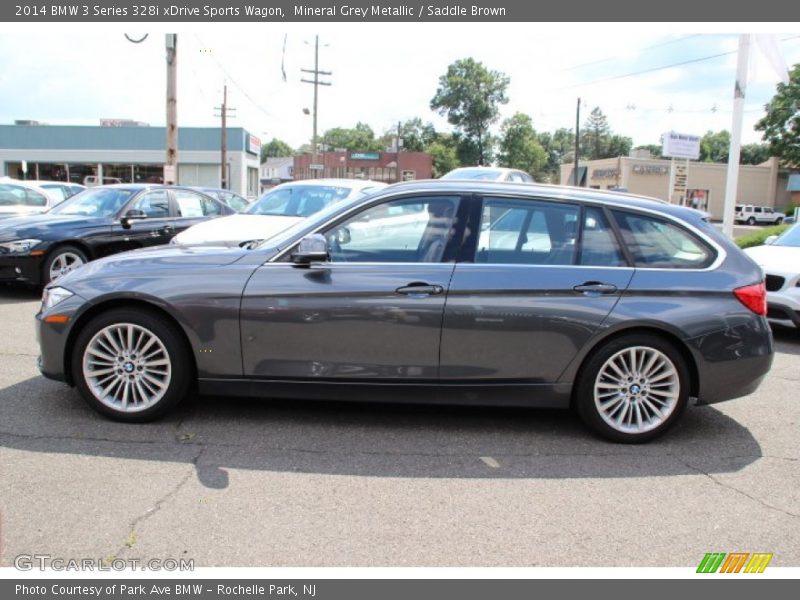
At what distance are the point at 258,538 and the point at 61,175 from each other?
52.5m

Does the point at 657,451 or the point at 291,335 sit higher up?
the point at 291,335

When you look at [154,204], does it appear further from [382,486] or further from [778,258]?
[778,258]

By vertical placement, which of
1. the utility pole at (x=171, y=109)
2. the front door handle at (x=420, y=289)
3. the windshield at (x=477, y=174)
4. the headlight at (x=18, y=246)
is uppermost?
the utility pole at (x=171, y=109)

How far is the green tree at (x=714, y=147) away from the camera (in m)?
115

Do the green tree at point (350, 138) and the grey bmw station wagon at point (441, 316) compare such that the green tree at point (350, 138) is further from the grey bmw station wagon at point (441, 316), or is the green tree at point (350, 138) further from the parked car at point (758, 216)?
the grey bmw station wagon at point (441, 316)

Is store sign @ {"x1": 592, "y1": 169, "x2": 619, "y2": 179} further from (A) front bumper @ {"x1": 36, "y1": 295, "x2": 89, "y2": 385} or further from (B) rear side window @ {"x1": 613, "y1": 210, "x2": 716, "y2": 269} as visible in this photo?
(A) front bumper @ {"x1": 36, "y1": 295, "x2": 89, "y2": 385}

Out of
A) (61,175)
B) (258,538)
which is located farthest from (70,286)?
(61,175)

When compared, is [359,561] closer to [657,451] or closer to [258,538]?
[258,538]

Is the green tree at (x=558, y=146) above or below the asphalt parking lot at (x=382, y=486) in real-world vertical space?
above

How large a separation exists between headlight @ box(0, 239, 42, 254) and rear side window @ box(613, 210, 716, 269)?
743cm

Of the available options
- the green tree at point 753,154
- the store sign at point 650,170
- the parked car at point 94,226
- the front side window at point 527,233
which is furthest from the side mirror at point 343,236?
the green tree at point 753,154

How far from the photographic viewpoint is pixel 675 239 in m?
4.50

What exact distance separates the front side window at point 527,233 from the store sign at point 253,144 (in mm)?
49901

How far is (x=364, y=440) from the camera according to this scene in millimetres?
4277
